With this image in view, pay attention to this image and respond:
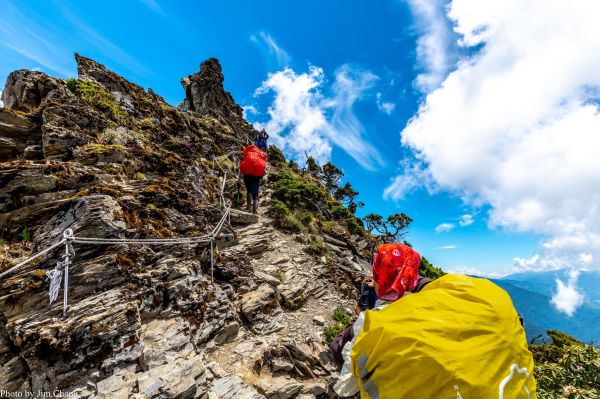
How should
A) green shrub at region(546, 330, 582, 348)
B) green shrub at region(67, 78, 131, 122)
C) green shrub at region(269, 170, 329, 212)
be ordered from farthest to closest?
green shrub at region(269, 170, 329, 212)
green shrub at region(546, 330, 582, 348)
green shrub at region(67, 78, 131, 122)

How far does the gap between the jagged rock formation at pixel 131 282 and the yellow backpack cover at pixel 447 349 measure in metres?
4.97

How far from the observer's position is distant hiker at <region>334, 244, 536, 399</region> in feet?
5.49

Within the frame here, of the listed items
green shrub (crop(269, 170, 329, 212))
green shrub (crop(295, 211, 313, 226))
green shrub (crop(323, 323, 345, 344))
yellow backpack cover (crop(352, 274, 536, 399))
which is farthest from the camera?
green shrub (crop(269, 170, 329, 212))

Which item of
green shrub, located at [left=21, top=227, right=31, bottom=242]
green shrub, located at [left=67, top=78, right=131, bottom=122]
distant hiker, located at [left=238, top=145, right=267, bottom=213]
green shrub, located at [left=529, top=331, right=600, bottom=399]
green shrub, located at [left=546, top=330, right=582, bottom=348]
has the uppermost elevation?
green shrub, located at [left=67, top=78, right=131, bottom=122]

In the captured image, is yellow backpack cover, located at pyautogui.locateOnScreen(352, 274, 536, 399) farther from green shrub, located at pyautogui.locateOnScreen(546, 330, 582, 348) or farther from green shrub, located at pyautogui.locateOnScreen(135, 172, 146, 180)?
green shrub, located at pyautogui.locateOnScreen(546, 330, 582, 348)

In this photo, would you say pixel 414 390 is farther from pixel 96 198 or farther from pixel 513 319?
pixel 96 198

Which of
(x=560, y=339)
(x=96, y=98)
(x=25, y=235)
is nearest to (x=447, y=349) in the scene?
(x=25, y=235)

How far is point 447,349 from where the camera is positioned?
1.73 m

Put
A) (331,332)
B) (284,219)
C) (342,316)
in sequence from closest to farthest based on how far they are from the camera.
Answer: (331,332) → (342,316) → (284,219)

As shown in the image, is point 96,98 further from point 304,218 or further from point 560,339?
point 560,339

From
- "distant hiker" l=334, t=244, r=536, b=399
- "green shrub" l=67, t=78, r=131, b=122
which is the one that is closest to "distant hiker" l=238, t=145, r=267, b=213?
"green shrub" l=67, t=78, r=131, b=122

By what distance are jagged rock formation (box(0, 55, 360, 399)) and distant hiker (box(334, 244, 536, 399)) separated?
497 cm

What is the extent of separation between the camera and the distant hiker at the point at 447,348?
1.67 metres

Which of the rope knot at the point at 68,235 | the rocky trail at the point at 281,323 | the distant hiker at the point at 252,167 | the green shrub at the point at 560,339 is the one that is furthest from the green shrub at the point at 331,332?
the green shrub at the point at 560,339
